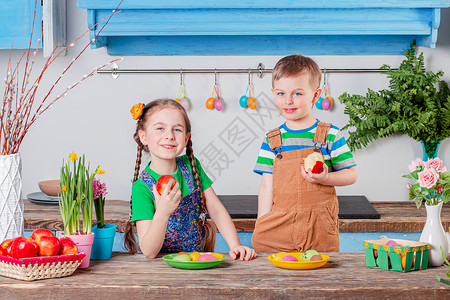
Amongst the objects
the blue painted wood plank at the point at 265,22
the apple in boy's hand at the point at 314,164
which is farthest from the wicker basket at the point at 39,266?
the blue painted wood plank at the point at 265,22

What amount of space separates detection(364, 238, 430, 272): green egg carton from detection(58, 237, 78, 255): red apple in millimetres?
782

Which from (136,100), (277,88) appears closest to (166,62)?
(136,100)

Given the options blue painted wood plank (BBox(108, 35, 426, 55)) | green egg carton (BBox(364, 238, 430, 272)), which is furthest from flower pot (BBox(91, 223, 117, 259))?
blue painted wood plank (BBox(108, 35, 426, 55))

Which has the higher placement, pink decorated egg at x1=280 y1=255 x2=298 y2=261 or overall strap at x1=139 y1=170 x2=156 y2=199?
overall strap at x1=139 y1=170 x2=156 y2=199

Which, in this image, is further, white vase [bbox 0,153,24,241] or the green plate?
white vase [bbox 0,153,24,241]

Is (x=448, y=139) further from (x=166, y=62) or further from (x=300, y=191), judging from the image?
(x=166, y=62)

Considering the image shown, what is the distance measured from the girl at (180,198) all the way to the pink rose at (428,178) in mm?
Result: 521

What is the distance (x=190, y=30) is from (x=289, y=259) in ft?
4.77

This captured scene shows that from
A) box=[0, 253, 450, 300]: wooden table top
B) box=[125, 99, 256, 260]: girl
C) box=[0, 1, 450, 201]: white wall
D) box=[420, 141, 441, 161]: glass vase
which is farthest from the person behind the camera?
box=[0, 1, 450, 201]: white wall

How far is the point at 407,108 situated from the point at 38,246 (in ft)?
6.52

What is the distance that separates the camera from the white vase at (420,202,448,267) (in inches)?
61.4

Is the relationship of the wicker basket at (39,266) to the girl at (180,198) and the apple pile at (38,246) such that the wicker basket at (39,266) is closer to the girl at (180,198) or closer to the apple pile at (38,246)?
the apple pile at (38,246)

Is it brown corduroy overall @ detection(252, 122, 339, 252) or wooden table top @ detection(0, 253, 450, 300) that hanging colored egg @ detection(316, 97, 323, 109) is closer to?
brown corduroy overall @ detection(252, 122, 339, 252)

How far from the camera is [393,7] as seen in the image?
2.61 metres
